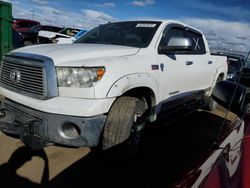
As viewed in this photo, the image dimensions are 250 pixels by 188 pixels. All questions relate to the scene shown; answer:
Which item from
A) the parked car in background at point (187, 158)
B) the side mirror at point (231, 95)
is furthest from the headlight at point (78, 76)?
the side mirror at point (231, 95)

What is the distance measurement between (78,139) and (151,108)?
1.33 meters

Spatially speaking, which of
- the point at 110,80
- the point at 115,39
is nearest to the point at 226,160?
the point at 110,80

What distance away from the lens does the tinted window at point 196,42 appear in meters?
5.55

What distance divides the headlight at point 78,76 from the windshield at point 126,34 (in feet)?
3.71

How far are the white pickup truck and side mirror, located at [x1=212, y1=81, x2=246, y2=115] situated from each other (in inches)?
48.1

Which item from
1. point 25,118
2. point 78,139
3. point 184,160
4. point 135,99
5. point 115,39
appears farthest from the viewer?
point 115,39

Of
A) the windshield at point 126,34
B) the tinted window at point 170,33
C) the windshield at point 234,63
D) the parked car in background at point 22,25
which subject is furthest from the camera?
the parked car in background at point 22,25

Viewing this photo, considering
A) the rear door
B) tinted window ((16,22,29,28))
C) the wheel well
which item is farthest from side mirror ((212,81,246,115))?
tinted window ((16,22,29,28))

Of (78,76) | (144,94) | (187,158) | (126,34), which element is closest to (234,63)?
(126,34)

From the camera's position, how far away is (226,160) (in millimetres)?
1664

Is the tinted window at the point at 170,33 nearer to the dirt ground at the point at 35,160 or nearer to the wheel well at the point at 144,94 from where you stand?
the wheel well at the point at 144,94

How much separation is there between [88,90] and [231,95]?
4.84 ft

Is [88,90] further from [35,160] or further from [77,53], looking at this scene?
[35,160]

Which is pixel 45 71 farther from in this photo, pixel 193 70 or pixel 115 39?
pixel 193 70
